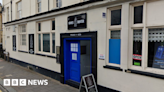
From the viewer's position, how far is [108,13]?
16.9 ft

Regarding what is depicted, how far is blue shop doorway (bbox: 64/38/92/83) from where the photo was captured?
6852 mm

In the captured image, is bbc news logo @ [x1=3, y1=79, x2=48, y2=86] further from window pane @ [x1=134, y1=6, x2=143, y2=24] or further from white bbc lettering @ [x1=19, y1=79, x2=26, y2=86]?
window pane @ [x1=134, y1=6, x2=143, y2=24]

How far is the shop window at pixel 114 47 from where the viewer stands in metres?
4.93

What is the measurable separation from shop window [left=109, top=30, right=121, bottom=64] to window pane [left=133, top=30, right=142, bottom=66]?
1.85 feet

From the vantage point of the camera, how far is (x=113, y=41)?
506cm

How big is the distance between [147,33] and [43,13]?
650cm

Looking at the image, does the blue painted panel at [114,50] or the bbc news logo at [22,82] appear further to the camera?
the bbc news logo at [22,82]

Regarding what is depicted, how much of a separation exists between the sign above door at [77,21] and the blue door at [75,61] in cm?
91

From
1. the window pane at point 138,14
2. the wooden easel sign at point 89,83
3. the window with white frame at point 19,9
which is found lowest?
the wooden easel sign at point 89,83

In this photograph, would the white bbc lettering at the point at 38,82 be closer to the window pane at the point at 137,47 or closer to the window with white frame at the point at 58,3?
the window with white frame at the point at 58,3

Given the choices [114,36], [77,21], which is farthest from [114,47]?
[77,21]

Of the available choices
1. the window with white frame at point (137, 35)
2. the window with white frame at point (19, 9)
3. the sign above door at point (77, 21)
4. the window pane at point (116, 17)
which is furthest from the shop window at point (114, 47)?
the window with white frame at point (19, 9)

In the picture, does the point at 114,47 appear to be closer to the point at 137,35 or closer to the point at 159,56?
the point at 137,35

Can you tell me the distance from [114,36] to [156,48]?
1.51 metres
